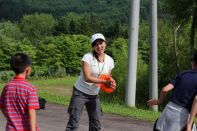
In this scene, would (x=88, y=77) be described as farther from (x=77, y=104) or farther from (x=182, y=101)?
(x=182, y=101)

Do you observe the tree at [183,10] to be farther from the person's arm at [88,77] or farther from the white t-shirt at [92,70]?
the person's arm at [88,77]

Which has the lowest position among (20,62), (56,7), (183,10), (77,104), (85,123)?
(85,123)

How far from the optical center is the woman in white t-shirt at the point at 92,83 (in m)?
7.06

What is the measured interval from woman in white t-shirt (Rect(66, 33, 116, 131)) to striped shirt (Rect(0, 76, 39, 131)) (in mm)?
1998

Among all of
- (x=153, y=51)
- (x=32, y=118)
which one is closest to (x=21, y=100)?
(x=32, y=118)

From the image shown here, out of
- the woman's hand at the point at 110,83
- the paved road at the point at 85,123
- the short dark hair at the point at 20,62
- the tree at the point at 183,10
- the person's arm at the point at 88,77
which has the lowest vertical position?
the paved road at the point at 85,123

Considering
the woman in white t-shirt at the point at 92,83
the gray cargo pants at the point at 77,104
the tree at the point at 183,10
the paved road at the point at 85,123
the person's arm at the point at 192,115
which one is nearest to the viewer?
the person's arm at the point at 192,115

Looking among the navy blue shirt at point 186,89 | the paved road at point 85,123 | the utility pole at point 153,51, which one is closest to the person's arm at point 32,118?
the navy blue shirt at point 186,89

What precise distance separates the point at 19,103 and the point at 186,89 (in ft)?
6.32

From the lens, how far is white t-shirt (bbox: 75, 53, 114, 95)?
7125 millimetres

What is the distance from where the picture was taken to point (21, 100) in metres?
5.03

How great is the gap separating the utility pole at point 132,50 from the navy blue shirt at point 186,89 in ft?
35.4

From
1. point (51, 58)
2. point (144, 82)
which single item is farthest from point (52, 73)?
point (144, 82)

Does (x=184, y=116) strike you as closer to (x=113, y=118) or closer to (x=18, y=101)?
(x=18, y=101)
